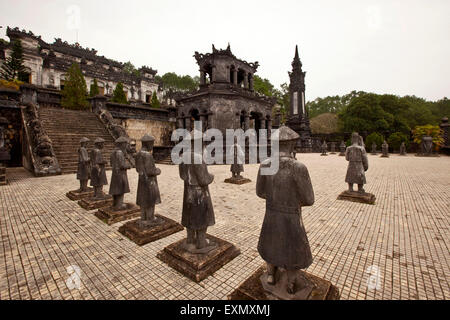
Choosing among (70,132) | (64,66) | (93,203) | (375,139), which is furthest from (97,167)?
(64,66)

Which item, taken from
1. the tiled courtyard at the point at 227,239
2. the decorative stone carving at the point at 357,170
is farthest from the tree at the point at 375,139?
the decorative stone carving at the point at 357,170

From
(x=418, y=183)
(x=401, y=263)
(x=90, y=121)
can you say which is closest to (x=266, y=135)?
(x=418, y=183)

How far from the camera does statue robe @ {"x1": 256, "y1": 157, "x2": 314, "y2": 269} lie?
238cm

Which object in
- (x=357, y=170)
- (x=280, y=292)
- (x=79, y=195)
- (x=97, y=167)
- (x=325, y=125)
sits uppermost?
(x=325, y=125)

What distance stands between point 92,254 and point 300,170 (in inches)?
149

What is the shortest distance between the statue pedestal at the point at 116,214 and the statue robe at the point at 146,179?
4.17ft

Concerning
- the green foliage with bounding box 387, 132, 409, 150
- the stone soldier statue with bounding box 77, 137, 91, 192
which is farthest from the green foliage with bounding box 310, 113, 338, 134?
the stone soldier statue with bounding box 77, 137, 91, 192

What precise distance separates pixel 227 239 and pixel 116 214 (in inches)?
115

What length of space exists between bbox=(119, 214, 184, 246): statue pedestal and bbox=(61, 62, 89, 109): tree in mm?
19904

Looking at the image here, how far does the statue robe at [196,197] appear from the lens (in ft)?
10.8

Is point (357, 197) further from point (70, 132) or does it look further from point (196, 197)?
point (70, 132)

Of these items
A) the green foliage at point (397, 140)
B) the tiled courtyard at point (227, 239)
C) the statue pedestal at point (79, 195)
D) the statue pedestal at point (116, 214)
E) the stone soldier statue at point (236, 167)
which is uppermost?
the green foliage at point (397, 140)

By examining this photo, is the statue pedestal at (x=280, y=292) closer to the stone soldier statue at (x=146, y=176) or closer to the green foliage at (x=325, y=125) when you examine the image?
the stone soldier statue at (x=146, y=176)

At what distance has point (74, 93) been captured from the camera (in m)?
19.4
